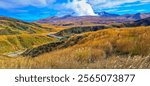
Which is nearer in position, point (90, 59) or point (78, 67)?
point (78, 67)

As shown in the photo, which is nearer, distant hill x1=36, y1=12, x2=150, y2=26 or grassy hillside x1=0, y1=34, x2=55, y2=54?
distant hill x1=36, y1=12, x2=150, y2=26

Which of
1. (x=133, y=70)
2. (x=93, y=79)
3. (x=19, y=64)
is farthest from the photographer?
(x=19, y=64)

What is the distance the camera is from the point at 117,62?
28.8ft

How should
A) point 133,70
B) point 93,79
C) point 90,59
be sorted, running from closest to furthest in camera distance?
point 93,79
point 133,70
point 90,59

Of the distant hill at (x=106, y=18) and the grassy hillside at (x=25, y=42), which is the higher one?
the distant hill at (x=106, y=18)

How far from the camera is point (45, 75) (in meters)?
7.79

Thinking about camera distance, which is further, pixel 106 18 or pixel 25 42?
pixel 25 42

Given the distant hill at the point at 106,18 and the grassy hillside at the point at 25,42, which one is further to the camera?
the grassy hillside at the point at 25,42

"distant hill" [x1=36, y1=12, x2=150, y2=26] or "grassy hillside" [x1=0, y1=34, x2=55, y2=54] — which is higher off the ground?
"distant hill" [x1=36, y1=12, x2=150, y2=26]

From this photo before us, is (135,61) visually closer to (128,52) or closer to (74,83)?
(74,83)

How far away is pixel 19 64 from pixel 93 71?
1620 millimetres

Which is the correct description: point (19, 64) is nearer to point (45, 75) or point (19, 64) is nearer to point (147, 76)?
point (45, 75)

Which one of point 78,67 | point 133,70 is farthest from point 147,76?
point 78,67

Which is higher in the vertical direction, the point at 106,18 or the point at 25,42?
the point at 106,18
